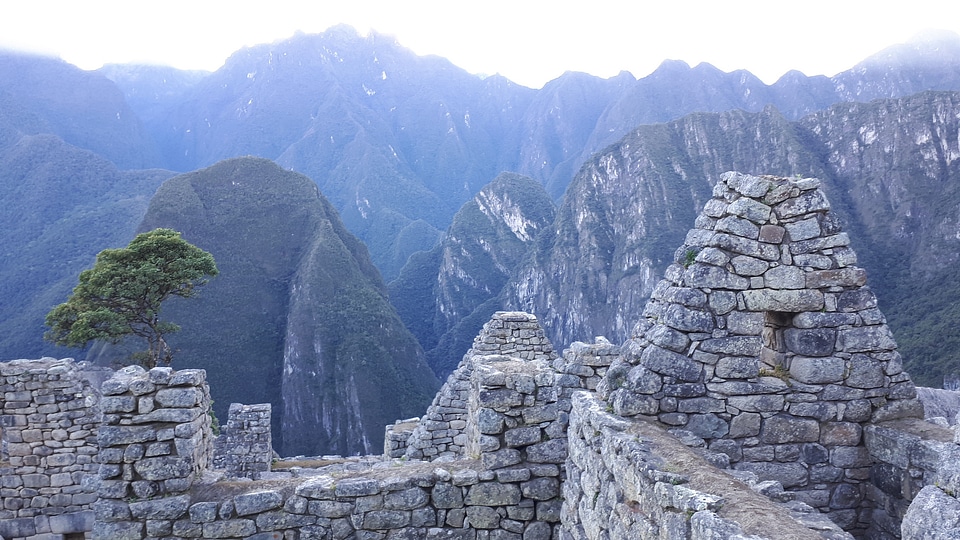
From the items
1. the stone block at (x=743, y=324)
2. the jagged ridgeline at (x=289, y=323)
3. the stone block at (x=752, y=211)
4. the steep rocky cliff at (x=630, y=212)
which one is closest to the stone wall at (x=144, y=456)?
the stone block at (x=743, y=324)

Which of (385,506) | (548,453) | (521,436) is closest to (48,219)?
(385,506)

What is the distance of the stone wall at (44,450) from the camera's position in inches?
351

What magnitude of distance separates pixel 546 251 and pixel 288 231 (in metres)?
63.1

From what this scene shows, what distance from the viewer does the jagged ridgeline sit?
60.2 meters

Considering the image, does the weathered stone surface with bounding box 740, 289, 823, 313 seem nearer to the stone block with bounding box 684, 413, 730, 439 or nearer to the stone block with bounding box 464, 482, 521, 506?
the stone block with bounding box 684, 413, 730, 439

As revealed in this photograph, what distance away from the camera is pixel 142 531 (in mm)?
5289

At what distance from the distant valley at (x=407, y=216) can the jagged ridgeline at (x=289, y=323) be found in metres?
0.25

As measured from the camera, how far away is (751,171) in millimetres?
100688

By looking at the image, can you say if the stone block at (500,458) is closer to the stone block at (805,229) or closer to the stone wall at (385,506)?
the stone wall at (385,506)

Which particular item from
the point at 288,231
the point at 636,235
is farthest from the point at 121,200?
the point at 636,235

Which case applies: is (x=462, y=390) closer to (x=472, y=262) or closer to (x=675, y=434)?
(x=675, y=434)

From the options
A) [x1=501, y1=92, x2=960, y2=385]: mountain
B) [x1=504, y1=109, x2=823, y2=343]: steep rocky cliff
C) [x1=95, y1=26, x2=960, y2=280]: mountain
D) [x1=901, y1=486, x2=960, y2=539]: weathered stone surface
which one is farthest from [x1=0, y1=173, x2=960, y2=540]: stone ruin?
[x1=95, y1=26, x2=960, y2=280]: mountain

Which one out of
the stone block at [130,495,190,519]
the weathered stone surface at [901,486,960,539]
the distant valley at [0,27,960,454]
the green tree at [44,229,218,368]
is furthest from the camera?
the distant valley at [0,27,960,454]

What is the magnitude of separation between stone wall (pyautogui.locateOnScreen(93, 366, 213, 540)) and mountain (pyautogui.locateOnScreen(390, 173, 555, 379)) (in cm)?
10308
